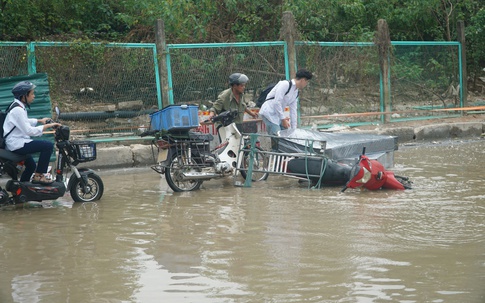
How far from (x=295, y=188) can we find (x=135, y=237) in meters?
3.47

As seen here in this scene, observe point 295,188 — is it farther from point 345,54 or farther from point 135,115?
point 345,54

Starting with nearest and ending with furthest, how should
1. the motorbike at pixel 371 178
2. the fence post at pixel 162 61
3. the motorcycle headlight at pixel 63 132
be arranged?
the motorcycle headlight at pixel 63 132
the motorbike at pixel 371 178
the fence post at pixel 162 61

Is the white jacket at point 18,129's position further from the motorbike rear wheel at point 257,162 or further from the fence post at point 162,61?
the fence post at point 162,61

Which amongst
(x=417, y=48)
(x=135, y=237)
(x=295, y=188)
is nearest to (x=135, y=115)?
(x=295, y=188)

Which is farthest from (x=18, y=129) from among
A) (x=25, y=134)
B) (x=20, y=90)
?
(x=20, y=90)

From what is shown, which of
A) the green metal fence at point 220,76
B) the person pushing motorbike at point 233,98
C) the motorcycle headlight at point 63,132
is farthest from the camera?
the green metal fence at point 220,76

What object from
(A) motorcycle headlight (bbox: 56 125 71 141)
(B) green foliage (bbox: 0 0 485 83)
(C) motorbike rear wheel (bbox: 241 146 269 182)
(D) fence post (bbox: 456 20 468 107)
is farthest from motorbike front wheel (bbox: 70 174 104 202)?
(D) fence post (bbox: 456 20 468 107)

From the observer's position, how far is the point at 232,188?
10180 mm

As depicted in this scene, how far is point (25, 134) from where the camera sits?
8625 mm

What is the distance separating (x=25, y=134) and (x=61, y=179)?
2.46 feet

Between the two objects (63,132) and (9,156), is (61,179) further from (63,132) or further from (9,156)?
(9,156)

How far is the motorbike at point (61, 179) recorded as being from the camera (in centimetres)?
868

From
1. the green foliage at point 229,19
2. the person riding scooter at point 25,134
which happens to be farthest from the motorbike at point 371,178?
the green foliage at point 229,19

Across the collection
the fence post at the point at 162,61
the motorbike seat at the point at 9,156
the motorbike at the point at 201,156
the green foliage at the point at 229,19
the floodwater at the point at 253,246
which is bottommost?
the floodwater at the point at 253,246
